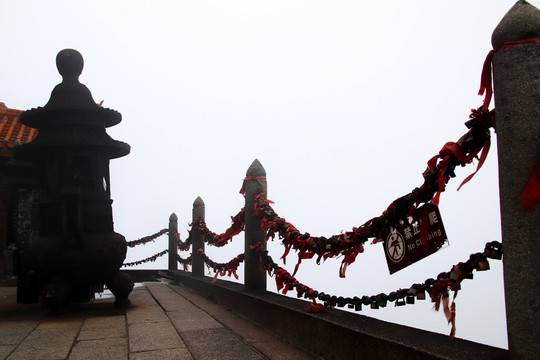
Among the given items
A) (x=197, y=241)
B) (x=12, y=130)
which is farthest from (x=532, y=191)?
(x=12, y=130)

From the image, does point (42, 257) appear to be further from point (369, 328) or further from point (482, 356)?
point (482, 356)

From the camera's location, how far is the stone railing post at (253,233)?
5.76m

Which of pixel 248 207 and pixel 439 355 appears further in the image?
pixel 248 207

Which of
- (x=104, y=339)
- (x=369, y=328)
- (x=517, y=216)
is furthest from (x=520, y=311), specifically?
(x=104, y=339)

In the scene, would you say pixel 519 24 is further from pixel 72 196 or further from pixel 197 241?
pixel 197 241

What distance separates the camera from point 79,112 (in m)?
6.33

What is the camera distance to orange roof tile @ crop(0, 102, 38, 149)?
12.0 m

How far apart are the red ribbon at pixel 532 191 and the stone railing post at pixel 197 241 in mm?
7700

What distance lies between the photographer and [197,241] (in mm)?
9219

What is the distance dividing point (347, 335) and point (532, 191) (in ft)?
5.98

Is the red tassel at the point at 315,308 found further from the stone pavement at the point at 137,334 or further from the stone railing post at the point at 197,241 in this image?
the stone railing post at the point at 197,241

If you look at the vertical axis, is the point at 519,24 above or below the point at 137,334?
above

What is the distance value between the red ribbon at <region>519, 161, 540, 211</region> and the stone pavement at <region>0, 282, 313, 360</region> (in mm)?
2342

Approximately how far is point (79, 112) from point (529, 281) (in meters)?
6.13
